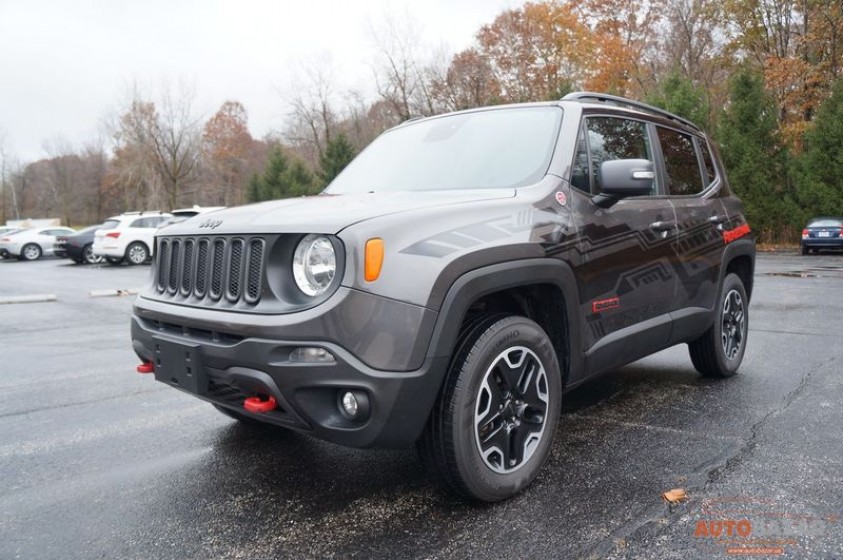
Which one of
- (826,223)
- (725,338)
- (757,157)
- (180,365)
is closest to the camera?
(180,365)

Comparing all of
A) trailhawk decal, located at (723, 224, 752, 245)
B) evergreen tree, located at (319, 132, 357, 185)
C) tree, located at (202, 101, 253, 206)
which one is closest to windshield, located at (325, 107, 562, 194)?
trailhawk decal, located at (723, 224, 752, 245)

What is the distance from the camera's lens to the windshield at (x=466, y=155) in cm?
343

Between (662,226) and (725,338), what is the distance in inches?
59.0

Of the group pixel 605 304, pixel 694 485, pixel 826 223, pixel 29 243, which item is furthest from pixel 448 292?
pixel 29 243

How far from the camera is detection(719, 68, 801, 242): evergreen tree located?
25.9 m

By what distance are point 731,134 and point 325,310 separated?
27696mm

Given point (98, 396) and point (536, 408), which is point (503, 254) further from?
point (98, 396)

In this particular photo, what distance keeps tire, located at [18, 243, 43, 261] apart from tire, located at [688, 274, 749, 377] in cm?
3137

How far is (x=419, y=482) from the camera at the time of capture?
10.3ft

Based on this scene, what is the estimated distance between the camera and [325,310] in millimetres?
2439

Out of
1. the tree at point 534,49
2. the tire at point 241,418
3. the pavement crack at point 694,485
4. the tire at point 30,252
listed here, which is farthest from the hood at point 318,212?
the tree at point 534,49

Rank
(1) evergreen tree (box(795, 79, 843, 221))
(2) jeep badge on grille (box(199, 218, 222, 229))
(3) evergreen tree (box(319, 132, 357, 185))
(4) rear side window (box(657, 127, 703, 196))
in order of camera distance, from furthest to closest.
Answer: (3) evergreen tree (box(319, 132, 357, 185)), (1) evergreen tree (box(795, 79, 843, 221)), (4) rear side window (box(657, 127, 703, 196)), (2) jeep badge on grille (box(199, 218, 222, 229))

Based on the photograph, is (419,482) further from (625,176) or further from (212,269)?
(625,176)

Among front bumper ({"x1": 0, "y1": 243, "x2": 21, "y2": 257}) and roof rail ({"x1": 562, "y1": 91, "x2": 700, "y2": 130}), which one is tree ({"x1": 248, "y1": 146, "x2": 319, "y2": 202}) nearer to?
front bumper ({"x1": 0, "y1": 243, "x2": 21, "y2": 257})
